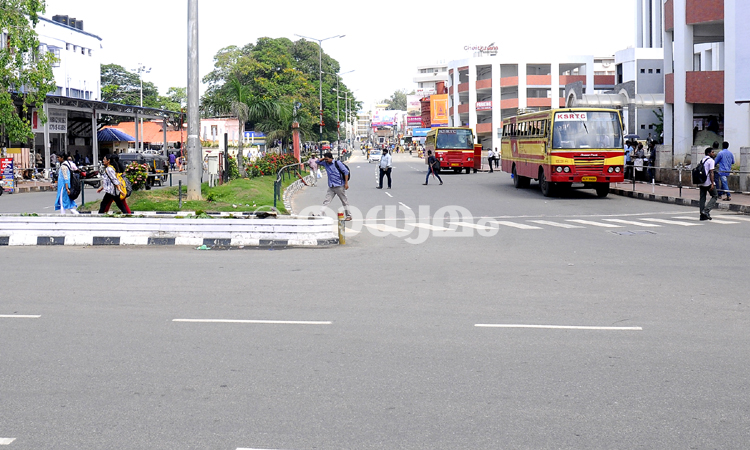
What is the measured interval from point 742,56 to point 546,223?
15.4 meters

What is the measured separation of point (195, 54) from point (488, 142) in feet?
249

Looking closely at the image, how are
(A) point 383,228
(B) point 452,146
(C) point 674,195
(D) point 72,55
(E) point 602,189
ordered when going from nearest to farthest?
(A) point 383,228, (C) point 674,195, (E) point 602,189, (B) point 452,146, (D) point 72,55

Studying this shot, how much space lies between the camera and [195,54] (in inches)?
795

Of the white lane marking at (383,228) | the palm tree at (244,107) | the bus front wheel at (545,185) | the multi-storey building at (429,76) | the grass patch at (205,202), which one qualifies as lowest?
the white lane marking at (383,228)

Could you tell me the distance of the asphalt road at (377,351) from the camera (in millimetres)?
4844

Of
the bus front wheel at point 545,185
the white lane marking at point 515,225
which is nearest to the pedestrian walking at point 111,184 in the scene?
the white lane marking at point 515,225

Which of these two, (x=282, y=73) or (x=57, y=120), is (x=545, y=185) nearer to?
(x=57, y=120)

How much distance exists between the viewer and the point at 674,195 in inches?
1031

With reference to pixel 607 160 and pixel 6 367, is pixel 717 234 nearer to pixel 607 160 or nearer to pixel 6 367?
pixel 607 160

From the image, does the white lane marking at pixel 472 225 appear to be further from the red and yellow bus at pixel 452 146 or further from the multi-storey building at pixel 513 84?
the multi-storey building at pixel 513 84

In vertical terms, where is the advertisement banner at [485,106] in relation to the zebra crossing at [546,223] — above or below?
above

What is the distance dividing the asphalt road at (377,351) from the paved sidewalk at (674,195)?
9196 mm

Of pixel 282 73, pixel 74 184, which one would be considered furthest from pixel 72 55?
pixel 74 184

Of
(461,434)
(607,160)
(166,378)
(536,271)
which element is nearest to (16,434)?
(166,378)
